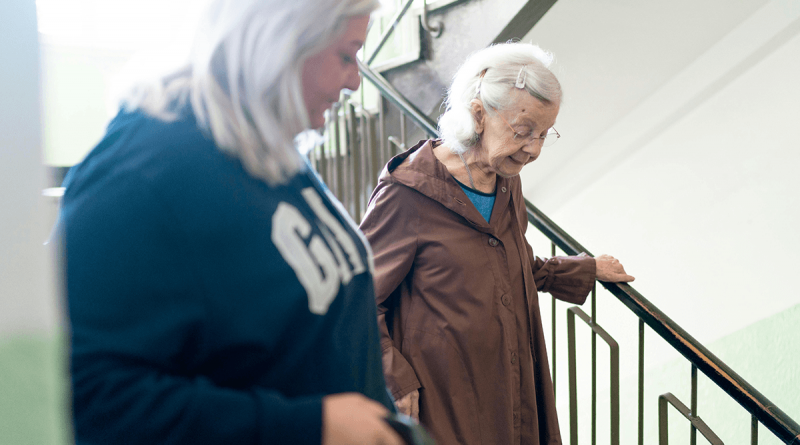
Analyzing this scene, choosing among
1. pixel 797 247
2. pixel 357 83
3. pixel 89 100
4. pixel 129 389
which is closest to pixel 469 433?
pixel 357 83

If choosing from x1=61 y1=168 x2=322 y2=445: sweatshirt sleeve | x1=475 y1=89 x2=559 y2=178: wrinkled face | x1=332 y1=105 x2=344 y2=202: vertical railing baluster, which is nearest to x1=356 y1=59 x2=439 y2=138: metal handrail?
x1=332 y1=105 x2=344 y2=202: vertical railing baluster

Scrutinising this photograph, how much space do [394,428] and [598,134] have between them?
12.0 ft

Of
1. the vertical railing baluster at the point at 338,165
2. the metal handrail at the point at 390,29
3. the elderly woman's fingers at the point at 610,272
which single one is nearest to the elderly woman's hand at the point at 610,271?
the elderly woman's fingers at the point at 610,272

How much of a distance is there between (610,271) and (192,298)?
4.80 feet

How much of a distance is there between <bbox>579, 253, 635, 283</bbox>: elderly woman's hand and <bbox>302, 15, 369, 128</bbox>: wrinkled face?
4.07ft

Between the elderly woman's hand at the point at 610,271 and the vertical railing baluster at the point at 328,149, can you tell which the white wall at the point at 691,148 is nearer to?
the vertical railing baluster at the point at 328,149

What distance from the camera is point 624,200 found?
3785 millimetres

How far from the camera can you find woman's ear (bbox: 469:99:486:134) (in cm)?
161

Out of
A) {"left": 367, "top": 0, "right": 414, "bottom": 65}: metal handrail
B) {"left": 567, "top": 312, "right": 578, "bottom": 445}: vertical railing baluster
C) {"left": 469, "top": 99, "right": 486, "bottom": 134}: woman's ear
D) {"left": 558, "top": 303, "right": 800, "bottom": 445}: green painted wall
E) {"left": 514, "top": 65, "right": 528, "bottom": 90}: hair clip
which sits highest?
{"left": 367, "top": 0, "right": 414, "bottom": 65}: metal handrail

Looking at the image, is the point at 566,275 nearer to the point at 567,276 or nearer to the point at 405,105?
the point at 567,276

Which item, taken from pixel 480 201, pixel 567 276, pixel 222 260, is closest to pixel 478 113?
pixel 480 201

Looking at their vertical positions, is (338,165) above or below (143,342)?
above

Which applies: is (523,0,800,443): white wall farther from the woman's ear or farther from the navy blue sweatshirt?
the navy blue sweatshirt

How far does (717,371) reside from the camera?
5.31ft
